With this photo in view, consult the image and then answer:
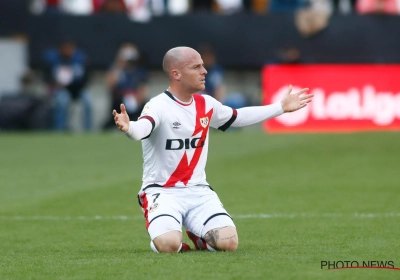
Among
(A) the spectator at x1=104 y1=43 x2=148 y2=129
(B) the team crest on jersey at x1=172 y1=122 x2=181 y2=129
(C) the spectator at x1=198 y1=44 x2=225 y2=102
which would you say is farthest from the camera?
(A) the spectator at x1=104 y1=43 x2=148 y2=129

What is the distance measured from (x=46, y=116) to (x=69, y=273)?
18.3 metres

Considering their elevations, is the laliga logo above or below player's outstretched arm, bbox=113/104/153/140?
below

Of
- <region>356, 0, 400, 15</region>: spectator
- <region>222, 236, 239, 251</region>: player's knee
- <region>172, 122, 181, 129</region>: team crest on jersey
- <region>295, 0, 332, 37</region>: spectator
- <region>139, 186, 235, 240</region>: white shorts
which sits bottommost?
<region>222, 236, 239, 251</region>: player's knee

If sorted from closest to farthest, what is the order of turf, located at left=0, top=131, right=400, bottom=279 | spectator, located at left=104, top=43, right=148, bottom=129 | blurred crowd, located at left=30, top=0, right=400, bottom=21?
turf, located at left=0, top=131, right=400, bottom=279, spectator, located at left=104, top=43, right=148, bottom=129, blurred crowd, located at left=30, top=0, right=400, bottom=21

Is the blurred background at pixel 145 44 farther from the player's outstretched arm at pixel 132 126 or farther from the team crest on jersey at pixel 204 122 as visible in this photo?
the player's outstretched arm at pixel 132 126

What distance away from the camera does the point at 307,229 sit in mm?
9953

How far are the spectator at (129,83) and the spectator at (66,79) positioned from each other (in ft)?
2.63

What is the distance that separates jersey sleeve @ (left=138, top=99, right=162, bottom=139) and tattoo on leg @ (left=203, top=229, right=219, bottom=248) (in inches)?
39.5

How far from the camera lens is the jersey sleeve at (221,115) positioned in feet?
30.0

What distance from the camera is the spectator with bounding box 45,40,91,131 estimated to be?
24797 mm

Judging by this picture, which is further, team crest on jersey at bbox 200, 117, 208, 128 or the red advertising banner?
the red advertising banner

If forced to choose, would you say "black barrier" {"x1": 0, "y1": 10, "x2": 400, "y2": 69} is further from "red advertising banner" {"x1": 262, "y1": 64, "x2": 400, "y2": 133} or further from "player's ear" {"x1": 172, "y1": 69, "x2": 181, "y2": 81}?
"player's ear" {"x1": 172, "y1": 69, "x2": 181, "y2": 81}

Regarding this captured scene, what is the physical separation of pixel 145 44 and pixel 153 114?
17282 mm

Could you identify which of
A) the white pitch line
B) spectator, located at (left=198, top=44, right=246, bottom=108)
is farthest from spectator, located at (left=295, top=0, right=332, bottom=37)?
the white pitch line
